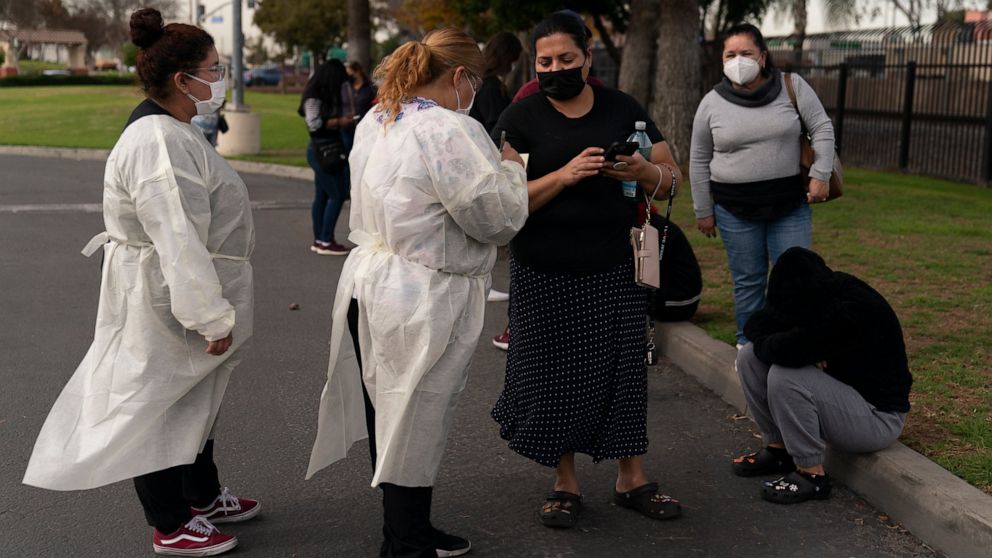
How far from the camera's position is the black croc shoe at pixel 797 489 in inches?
178

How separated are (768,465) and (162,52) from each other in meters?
2.88

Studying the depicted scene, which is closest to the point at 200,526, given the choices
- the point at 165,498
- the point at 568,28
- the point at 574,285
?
the point at 165,498

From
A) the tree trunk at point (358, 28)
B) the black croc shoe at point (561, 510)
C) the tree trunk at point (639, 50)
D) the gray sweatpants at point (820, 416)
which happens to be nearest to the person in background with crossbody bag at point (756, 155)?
the gray sweatpants at point (820, 416)

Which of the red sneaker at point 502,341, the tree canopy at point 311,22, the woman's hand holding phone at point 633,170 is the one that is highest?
the tree canopy at point 311,22

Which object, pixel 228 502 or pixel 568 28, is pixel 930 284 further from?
pixel 228 502

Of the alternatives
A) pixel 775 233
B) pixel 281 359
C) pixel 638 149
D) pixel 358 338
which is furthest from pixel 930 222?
pixel 358 338

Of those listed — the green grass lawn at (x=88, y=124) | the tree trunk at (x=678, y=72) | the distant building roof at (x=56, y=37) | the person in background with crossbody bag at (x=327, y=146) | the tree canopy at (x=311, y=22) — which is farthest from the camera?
the distant building roof at (x=56, y=37)

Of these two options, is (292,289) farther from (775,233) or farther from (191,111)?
(191,111)

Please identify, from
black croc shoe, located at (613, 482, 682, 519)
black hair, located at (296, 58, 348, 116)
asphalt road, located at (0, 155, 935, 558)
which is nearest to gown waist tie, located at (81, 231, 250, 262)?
asphalt road, located at (0, 155, 935, 558)

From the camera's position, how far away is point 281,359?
6785mm

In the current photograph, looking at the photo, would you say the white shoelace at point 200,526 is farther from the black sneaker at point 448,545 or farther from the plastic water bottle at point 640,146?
the plastic water bottle at point 640,146

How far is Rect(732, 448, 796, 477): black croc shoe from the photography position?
15.9ft

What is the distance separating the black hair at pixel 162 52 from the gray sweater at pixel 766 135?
2860 mm

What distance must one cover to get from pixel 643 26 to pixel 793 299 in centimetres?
1319
